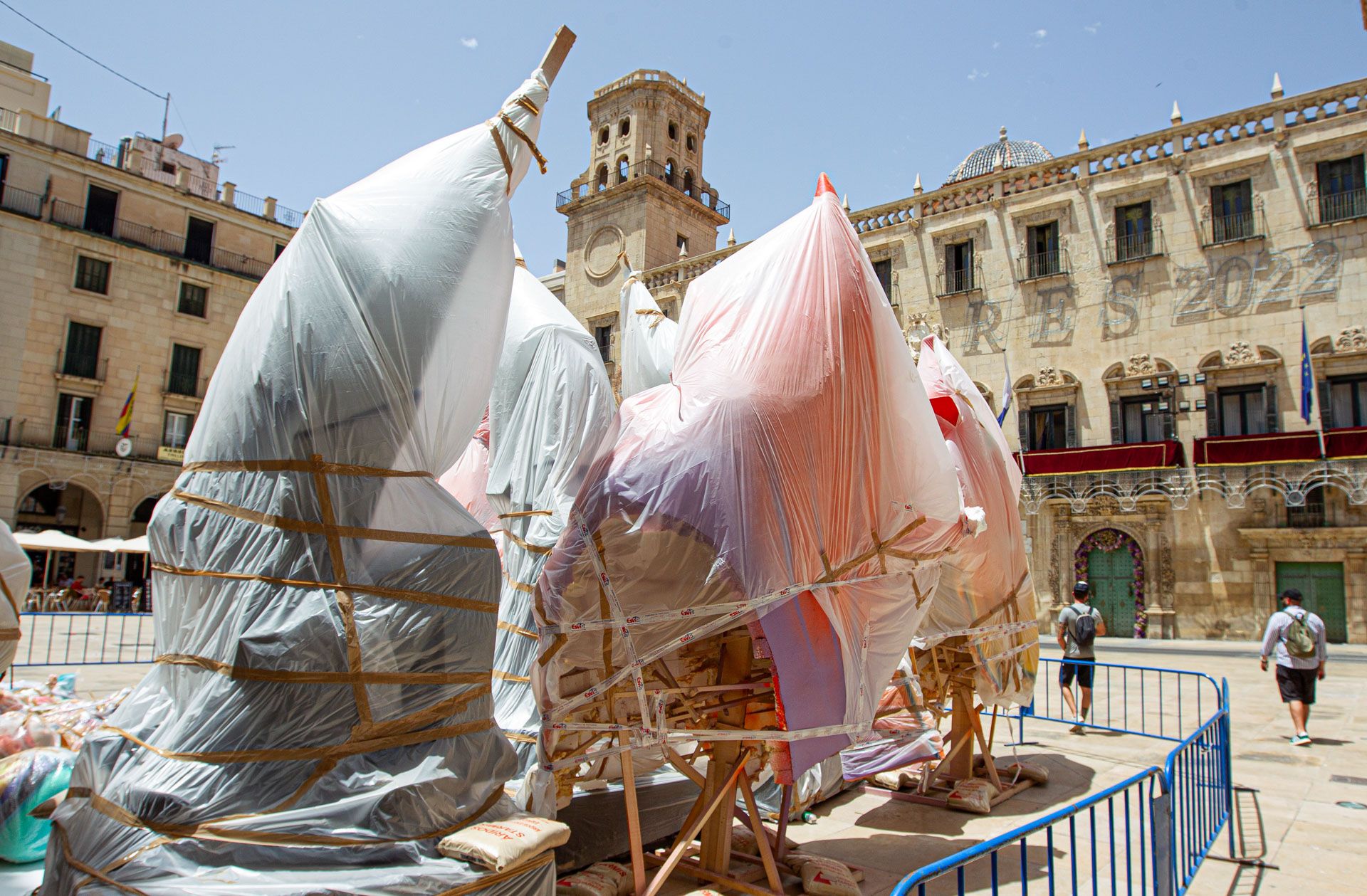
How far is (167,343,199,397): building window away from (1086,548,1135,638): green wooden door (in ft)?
97.4

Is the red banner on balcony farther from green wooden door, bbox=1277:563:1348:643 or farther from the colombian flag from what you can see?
the colombian flag

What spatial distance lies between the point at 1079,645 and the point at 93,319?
102 ft

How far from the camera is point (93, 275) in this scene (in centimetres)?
2870

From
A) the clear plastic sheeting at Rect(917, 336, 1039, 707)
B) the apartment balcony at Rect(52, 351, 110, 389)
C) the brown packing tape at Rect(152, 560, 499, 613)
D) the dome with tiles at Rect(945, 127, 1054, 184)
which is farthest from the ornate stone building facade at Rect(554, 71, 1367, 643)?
the apartment balcony at Rect(52, 351, 110, 389)

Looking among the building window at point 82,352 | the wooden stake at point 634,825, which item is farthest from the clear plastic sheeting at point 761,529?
the building window at point 82,352

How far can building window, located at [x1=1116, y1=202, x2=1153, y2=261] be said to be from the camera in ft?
74.3

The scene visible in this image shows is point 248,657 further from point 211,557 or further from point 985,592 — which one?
point 985,592

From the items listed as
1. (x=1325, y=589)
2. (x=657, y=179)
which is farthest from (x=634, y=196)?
(x=1325, y=589)

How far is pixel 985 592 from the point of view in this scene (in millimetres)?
6887

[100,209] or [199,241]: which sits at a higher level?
[100,209]

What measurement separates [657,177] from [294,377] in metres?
31.2

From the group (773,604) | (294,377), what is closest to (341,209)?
(294,377)

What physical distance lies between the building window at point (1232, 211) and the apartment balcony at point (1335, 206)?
1220 millimetres

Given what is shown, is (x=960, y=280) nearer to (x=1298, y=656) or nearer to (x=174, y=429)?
(x=1298, y=656)
